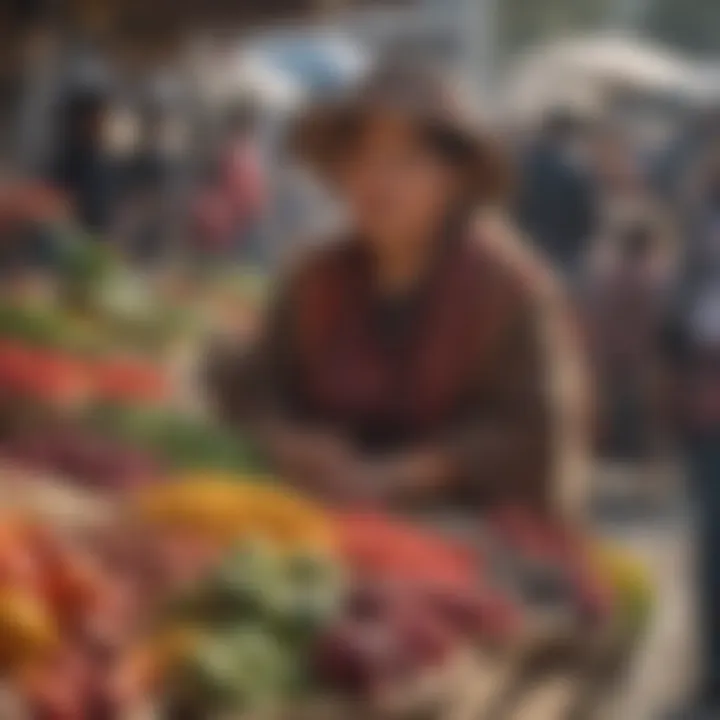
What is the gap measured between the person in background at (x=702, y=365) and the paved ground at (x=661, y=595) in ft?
0.06

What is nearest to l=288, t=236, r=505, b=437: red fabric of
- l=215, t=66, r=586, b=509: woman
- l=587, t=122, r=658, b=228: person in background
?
l=215, t=66, r=586, b=509: woman

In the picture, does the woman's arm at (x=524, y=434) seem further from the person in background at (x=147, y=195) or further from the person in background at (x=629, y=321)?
the person in background at (x=147, y=195)

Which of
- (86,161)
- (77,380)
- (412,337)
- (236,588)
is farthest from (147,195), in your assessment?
(236,588)

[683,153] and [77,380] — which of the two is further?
[77,380]

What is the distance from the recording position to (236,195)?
4.86ft

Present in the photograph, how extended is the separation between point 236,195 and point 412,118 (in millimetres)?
170

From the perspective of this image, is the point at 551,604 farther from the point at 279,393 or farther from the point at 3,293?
the point at 3,293

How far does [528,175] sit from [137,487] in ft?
1.42

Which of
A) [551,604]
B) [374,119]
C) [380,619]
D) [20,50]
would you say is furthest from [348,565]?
[20,50]

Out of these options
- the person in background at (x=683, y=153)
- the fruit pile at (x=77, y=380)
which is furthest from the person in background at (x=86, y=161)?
the person in background at (x=683, y=153)

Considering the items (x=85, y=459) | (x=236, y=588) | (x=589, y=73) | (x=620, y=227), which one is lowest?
(x=236, y=588)

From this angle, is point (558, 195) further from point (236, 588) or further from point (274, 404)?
point (236, 588)

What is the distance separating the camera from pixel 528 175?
4.67ft

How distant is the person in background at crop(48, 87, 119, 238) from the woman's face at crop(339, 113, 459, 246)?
0.23m
